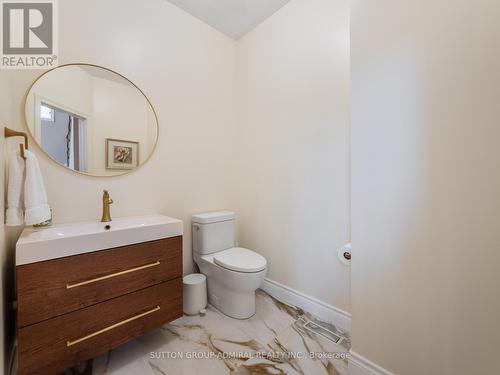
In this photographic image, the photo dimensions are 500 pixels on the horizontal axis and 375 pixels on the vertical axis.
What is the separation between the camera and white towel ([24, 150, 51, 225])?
3.63ft

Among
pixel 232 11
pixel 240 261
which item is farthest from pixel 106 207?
pixel 232 11

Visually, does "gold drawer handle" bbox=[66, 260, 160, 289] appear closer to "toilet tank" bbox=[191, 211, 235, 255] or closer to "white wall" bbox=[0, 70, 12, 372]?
"white wall" bbox=[0, 70, 12, 372]

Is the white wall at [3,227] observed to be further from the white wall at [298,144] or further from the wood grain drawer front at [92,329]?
the white wall at [298,144]

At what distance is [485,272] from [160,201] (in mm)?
1958

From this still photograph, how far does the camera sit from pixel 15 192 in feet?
3.62

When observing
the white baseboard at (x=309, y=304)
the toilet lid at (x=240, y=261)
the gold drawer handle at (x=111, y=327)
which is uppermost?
the toilet lid at (x=240, y=261)

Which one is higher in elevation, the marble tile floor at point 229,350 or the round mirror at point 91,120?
the round mirror at point 91,120

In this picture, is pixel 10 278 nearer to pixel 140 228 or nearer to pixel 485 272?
pixel 140 228

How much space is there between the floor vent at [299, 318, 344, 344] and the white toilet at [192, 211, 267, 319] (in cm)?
42

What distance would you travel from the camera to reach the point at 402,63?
0.99 meters

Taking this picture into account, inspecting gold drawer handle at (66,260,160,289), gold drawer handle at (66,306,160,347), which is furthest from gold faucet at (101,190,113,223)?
gold drawer handle at (66,306,160,347)

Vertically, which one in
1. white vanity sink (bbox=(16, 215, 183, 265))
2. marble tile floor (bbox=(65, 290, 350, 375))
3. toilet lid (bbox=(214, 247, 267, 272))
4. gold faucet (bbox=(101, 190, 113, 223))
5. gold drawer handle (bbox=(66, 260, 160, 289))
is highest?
gold faucet (bbox=(101, 190, 113, 223))

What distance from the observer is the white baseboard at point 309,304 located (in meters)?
1.55

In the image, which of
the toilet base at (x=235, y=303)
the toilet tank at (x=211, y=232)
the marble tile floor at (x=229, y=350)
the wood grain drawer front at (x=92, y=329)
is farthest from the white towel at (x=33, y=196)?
the toilet base at (x=235, y=303)
